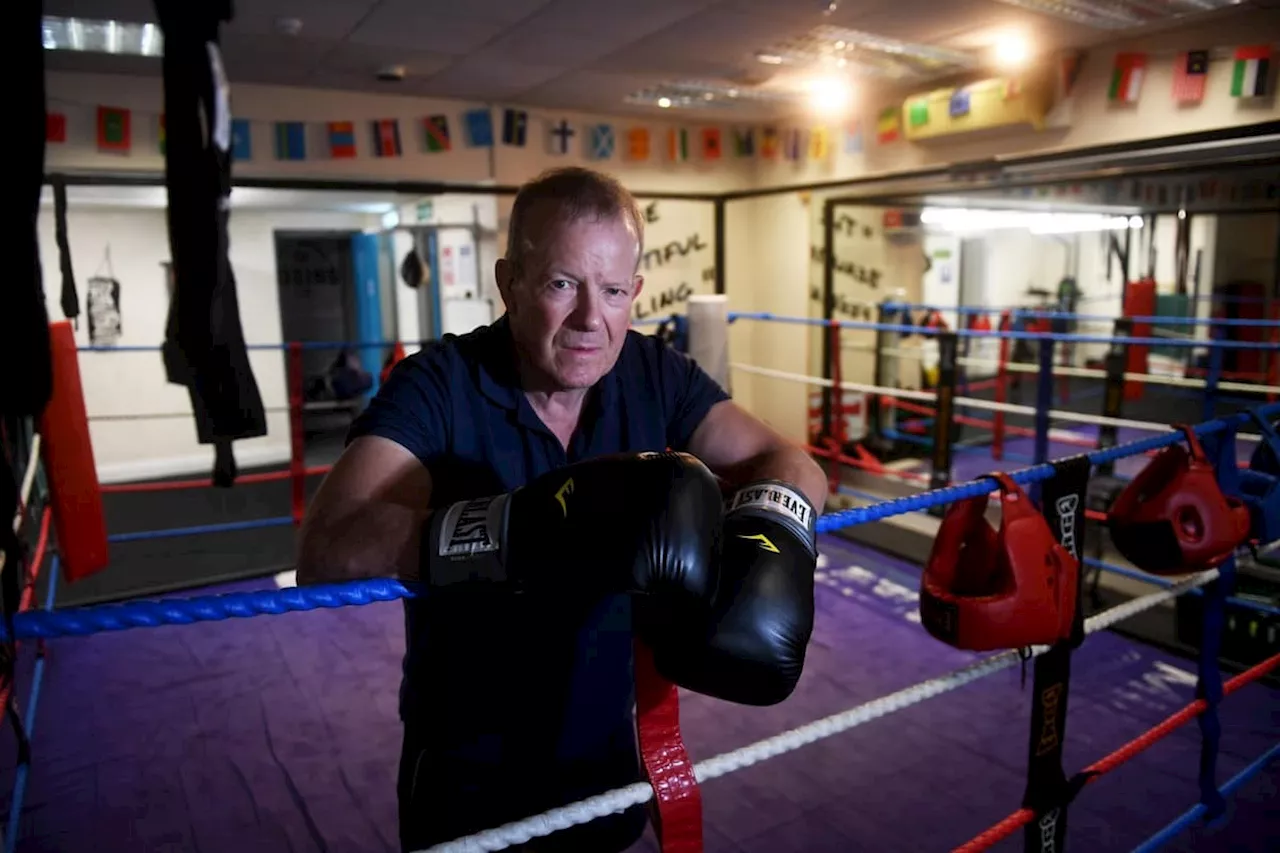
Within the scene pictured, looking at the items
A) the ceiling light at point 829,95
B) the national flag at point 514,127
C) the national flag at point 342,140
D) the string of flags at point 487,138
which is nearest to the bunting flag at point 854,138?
the string of flags at point 487,138

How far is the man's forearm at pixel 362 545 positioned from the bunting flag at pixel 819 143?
5318mm

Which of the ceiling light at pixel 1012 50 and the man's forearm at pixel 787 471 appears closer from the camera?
the man's forearm at pixel 787 471

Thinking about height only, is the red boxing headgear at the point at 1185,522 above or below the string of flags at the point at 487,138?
below

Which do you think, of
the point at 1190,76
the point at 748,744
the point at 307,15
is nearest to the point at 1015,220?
the point at 1190,76

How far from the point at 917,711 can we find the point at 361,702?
176cm

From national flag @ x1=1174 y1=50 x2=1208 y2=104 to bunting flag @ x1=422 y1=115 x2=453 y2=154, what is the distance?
391 cm

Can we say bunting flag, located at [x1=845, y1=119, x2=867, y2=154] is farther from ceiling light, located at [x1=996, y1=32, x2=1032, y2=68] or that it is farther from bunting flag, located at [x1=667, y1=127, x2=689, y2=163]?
bunting flag, located at [x1=667, y1=127, x2=689, y2=163]

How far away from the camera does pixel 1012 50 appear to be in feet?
13.6

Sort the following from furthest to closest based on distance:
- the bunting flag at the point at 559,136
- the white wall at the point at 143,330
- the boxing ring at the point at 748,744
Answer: the white wall at the point at 143,330 < the bunting flag at the point at 559,136 < the boxing ring at the point at 748,744

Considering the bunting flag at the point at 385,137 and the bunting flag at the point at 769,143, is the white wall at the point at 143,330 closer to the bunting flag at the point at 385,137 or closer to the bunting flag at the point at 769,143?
the bunting flag at the point at 385,137

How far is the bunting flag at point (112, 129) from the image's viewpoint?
14.1ft

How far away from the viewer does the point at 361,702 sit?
270cm

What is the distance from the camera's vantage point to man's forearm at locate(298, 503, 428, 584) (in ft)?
2.80

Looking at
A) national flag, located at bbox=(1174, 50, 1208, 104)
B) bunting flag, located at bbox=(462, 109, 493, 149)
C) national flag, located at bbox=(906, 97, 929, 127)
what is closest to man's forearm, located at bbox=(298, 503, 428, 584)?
national flag, located at bbox=(1174, 50, 1208, 104)
